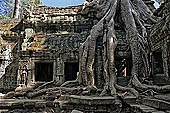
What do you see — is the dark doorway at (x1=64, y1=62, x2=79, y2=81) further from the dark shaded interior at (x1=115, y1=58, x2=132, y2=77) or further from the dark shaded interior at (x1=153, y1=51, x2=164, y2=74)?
the dark shaded interior at (x1=153, y1=51, x2=164, y2=74)

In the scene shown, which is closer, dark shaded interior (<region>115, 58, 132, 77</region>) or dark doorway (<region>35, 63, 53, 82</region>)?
dark doorway (<region>35, 63, 53, 82</region>)

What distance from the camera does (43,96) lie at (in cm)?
775

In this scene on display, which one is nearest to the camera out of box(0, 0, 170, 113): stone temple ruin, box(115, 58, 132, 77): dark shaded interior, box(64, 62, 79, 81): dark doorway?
box(0, 0, 170, 113): stone temple ruin

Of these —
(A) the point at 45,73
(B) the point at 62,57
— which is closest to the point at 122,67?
(B) the point at 62,57

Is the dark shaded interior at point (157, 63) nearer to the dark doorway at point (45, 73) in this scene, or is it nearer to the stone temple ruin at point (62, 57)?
the stone temple ruin at point (62, 57)

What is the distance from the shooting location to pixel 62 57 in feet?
30.9

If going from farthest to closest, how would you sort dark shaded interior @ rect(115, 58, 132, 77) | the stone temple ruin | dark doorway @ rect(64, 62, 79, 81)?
dark shaded interior @ rect(115, 58, 132, 77) < dark doorway @ rect(64, 62, 79, 81) < the stone temple ruin

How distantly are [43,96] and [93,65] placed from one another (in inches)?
98.4

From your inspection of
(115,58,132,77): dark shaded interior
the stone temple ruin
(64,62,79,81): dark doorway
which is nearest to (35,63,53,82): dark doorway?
the stone temple ruin

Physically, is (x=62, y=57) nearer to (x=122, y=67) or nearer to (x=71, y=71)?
(x=71, y=71)

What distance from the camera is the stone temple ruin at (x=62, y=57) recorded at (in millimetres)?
5828

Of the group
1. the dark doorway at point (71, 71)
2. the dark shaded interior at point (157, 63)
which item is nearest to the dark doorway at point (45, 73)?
Result: the dark doorway at point (71, 71)

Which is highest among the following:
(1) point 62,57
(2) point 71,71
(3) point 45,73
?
(1) point 62,57

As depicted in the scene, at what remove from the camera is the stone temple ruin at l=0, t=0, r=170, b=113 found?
19.1 feet
